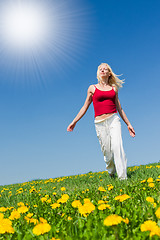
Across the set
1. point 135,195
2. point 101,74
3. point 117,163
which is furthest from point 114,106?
point 135,195

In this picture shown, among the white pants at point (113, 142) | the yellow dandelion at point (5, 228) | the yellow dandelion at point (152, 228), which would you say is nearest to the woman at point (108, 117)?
the white pants at point (113, 142)

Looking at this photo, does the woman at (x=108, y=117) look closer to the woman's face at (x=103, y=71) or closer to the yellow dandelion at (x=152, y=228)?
the woman's face at (x=103, y=71)

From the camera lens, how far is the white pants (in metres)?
6.23

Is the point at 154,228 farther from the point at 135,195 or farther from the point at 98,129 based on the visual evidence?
the point at 98,129

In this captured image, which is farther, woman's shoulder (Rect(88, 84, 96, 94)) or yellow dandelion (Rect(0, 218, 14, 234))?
woman's shoulder (Rect(88, 84, 96, 94))

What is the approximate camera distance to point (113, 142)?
20.7 feet

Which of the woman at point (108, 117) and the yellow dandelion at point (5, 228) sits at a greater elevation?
the woman at point (108, 117)

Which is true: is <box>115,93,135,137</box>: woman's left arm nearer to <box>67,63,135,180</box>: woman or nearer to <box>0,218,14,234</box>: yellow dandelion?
<box>67,63,135,180</box>: woman

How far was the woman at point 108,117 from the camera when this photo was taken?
20.6 feet

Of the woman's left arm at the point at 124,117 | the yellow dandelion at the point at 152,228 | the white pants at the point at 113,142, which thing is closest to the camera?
the yellow dandelion at the point at 152,228

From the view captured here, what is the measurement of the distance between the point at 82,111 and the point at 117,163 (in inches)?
69.1

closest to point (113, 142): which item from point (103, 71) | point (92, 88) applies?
point (92, 88)

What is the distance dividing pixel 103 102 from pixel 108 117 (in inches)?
17.1

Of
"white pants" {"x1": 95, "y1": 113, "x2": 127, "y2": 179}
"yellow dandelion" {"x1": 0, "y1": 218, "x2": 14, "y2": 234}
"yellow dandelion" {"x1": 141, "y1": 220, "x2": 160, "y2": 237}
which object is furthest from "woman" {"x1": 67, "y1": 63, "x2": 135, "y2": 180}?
"yellow dandelion" {"x1": 141, "y1": 220, "x2": 160, "y2": 237}
